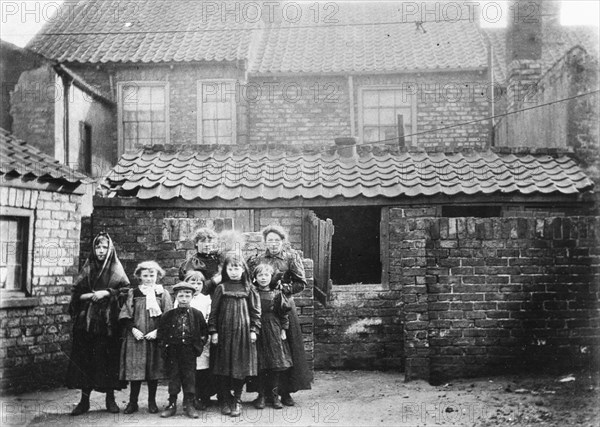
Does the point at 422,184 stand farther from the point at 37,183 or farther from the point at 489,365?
the point at 37,183

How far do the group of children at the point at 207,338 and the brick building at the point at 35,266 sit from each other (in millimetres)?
2543

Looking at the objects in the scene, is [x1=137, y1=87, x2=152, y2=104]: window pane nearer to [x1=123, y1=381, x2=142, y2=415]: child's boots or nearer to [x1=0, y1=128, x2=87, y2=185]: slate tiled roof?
[x1=0, y1=128, x2=87, y2=185]: slate tiled roof

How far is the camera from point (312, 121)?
49.5 feet

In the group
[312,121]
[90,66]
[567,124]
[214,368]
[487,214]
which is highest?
[90,66]

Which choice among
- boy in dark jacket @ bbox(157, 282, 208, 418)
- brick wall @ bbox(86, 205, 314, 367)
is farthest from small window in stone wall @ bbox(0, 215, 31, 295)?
→ boy in dark jacket @ bbox(157, 282, 208, 418)

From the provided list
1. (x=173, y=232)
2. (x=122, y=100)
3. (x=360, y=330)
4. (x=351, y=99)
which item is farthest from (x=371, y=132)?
(x=173, y=232)

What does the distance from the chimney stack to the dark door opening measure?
13.0 feet

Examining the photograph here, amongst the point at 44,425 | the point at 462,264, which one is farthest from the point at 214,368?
the point at 462,264

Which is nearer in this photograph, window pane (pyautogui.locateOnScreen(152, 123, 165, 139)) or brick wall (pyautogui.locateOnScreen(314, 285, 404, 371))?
brick wall (pyautogui.locateOnScreen(314, 285, 404, 371))

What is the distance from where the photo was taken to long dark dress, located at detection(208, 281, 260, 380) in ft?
18.5

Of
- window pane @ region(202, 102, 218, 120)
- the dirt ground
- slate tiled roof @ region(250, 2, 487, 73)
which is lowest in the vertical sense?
the dirt ground

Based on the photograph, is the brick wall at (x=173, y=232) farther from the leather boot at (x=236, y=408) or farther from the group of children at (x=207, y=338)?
the leather boot at (x=236, y=408)

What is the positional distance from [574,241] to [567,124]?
4.24m

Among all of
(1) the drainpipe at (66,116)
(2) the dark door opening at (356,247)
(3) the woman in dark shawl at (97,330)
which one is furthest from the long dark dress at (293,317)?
(1) the drainpipe at (66,116)
